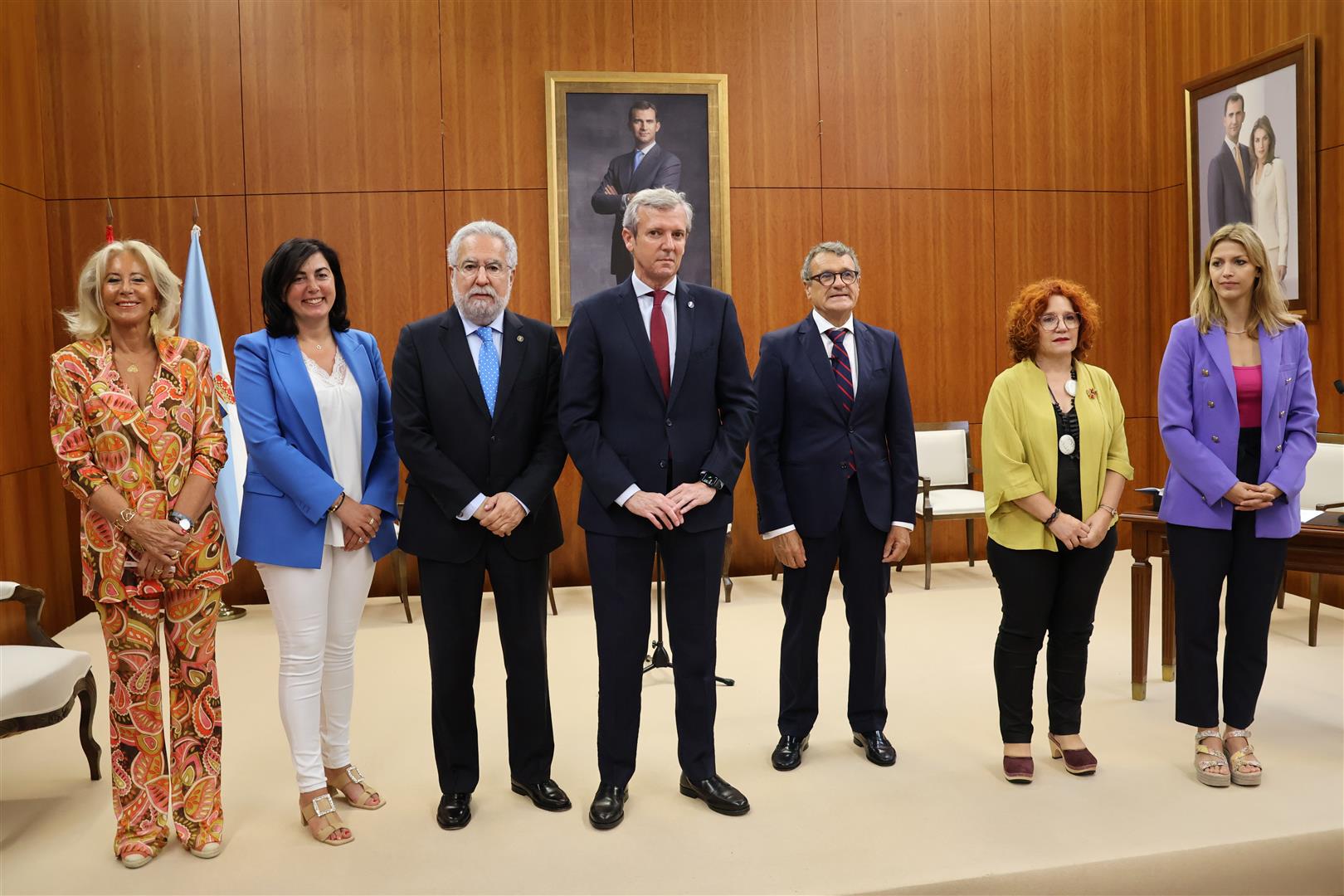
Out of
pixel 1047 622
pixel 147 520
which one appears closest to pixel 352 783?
pixel 147 520

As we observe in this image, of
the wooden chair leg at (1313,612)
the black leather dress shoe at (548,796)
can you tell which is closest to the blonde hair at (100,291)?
the black leather dress shoe at (548,796)

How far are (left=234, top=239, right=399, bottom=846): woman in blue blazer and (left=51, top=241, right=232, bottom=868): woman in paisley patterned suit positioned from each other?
5.2 inches

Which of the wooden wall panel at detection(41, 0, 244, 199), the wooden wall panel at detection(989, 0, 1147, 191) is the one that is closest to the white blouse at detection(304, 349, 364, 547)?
the wooden wall panel at detection(41, 0, 244, 199)

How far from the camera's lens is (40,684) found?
122 inches

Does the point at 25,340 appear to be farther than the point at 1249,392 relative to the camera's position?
Yes

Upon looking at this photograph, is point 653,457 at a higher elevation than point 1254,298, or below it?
below

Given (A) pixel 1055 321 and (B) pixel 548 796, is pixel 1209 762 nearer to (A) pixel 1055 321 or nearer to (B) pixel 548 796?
(A) pixel 1055 321

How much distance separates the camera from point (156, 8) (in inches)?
237

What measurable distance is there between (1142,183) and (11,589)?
653 centimetres

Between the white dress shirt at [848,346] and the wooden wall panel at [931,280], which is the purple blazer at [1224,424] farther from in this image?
the wooden wall panel at [931,280]

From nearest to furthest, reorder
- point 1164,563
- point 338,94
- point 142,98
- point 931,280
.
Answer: point 1164,563, point 142,98, point 338,94, point 931,280

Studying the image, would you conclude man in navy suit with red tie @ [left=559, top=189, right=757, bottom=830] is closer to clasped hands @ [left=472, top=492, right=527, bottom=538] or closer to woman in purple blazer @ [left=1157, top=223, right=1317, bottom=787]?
clasped hands @ [left=472, top=492, right=527, bottom=538]

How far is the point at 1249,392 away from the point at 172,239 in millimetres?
5419

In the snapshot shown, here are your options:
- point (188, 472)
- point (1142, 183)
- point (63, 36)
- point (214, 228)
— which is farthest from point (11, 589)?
point (1142, 183)
